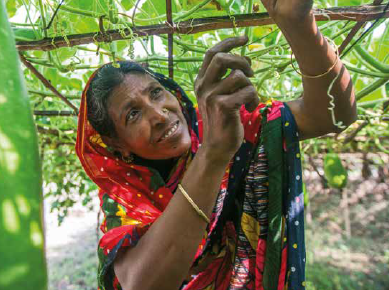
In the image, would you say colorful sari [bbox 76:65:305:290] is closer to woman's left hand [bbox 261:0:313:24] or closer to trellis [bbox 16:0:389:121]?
trellis [bbox 16:0:389:121]

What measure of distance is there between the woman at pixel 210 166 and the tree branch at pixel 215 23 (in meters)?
0.10

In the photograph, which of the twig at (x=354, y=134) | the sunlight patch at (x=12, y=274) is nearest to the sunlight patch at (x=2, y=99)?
the sunlight patch at (x=12, y=274)

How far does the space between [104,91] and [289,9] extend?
0.57 meters

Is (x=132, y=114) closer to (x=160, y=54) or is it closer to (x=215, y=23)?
(x=215, y=23)

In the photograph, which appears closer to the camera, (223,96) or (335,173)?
(223,96)

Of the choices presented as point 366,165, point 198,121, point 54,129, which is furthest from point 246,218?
point 366,165

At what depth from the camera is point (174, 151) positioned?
97 cm

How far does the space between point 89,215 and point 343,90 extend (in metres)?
6.41

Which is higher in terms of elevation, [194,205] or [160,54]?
[160,54]

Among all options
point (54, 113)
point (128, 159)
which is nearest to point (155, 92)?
point (128, 159)

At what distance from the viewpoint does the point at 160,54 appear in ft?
4.75

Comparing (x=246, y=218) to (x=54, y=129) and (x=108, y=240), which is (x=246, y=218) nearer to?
(x=108, y=240)

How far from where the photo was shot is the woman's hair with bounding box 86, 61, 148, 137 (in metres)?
0.98

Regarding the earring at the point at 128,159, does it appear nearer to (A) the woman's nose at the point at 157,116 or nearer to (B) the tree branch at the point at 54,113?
(A) the woman's nose at the point at 157,116
